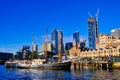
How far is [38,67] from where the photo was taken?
597 feet

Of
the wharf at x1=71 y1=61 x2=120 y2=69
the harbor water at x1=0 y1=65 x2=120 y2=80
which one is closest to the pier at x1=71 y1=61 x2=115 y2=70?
the wharf at x1=71 y1=61 x2=120 y2=69

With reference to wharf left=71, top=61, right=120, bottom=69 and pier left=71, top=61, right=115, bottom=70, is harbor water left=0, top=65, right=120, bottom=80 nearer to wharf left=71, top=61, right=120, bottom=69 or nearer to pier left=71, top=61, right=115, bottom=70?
wharf left=71, top=61, right=120, bottom=69

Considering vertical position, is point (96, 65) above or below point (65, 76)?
above

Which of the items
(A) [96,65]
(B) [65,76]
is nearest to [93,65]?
(A) [96,65]

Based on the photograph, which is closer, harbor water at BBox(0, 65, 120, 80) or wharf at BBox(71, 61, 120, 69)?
harbor water at BBox(0, 65, 120, 80)

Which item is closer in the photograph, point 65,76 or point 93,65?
point 65,76

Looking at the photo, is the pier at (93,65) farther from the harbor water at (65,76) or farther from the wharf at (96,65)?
the harbor water at (65,76)

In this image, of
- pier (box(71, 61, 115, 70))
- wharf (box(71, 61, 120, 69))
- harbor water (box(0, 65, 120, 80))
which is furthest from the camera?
pier (box(71, 61, 115, 70))

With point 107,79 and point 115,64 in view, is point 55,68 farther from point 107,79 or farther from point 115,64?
point 107,79

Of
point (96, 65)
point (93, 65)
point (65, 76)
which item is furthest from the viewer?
point (93, 65)

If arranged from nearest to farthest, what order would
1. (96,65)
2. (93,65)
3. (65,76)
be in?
(65,76) → (96,65) → (93,65)

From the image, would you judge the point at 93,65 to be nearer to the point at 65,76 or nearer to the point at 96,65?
the point at 96,65

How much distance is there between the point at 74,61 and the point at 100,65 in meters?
24.6

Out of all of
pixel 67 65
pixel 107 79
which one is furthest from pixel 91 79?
pixel 67 65
